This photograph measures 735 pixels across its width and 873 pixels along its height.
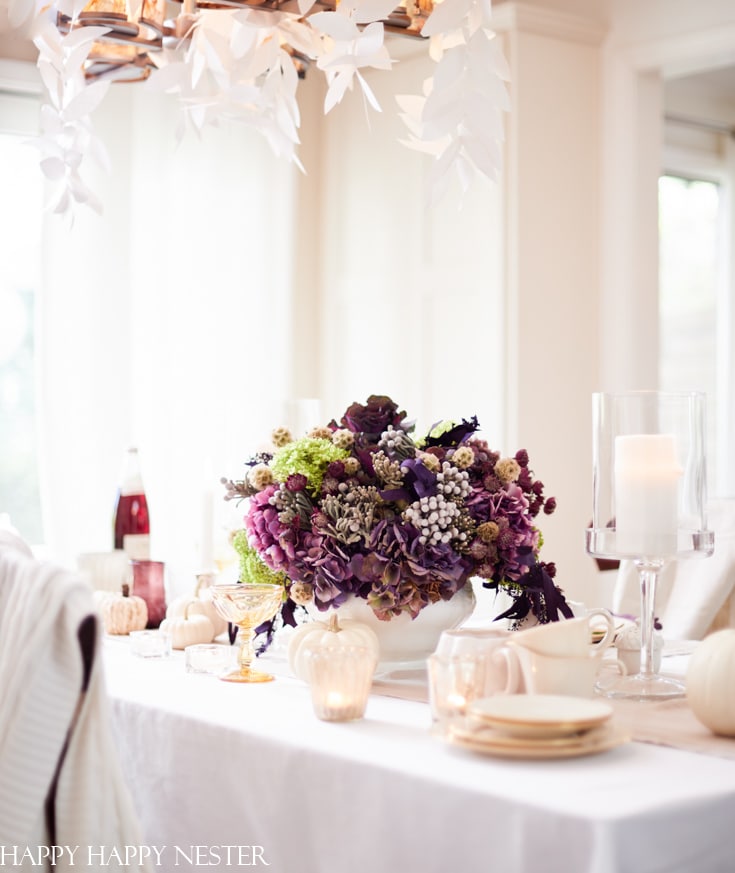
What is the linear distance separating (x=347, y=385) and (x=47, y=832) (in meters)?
2.72

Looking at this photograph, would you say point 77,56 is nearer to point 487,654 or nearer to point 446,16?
point 446,16

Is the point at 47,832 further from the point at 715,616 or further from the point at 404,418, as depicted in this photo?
the point at 715,616

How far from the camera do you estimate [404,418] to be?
72.6 inches

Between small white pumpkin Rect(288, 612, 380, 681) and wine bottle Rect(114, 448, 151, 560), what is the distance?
0.85m

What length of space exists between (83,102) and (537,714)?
1.22 metres

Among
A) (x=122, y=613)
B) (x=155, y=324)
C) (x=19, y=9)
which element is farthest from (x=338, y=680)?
(x=155, y=324)

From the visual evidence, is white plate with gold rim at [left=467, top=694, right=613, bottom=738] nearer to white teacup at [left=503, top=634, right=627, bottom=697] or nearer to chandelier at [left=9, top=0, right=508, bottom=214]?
white teacup at [left=503, top=634, right=627, bottom=697]

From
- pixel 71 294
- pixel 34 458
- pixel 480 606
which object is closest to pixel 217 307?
pixel 71 294

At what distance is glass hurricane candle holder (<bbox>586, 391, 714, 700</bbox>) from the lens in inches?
63.7

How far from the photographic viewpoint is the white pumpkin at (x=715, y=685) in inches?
53.4

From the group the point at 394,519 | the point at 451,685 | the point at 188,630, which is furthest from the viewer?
the point at 188,630

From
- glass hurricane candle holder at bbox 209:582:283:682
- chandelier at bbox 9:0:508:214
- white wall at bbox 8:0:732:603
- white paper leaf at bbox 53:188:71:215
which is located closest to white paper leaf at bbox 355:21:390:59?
chandelier at bbox 9:0:508:214

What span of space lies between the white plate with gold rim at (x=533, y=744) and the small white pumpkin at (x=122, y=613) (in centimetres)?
100

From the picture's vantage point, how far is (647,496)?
1.63 meters
